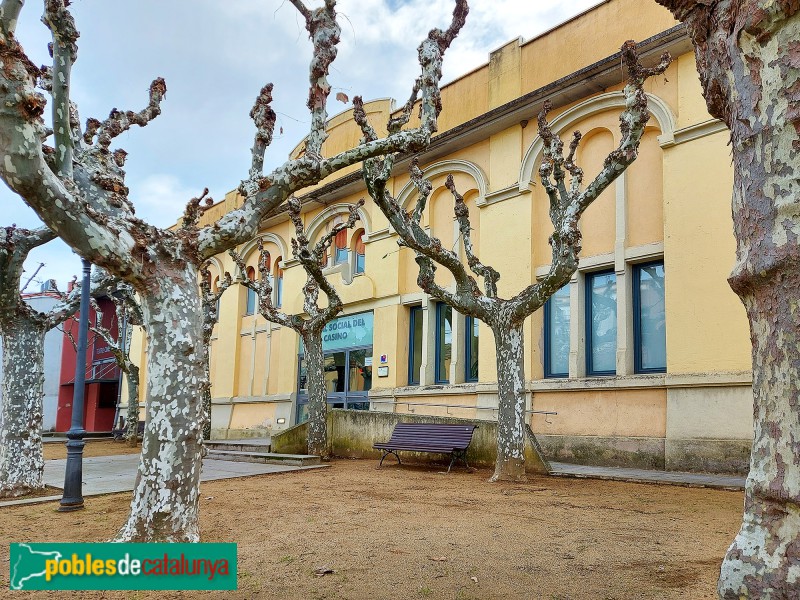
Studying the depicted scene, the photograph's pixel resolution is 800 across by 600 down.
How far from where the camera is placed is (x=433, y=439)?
12.0 m

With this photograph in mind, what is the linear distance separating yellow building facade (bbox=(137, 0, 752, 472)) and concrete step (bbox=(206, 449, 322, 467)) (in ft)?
13.3

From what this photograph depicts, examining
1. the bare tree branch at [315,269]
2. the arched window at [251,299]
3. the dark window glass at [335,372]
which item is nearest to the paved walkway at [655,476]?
the bare tree branch at [315,269]

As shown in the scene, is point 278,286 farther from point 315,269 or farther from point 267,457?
point 267,457

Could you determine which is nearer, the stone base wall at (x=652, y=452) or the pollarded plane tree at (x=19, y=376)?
the pollarded plane tree at (x=19, y=376)

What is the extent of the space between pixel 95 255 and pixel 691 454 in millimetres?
10166

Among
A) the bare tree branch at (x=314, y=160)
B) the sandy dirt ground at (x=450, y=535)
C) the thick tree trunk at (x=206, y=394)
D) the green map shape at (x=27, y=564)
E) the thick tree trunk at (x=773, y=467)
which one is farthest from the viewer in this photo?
the bare tree branch at (x=314, y=160)

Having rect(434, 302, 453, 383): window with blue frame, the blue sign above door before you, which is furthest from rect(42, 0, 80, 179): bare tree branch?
the blue sign above door

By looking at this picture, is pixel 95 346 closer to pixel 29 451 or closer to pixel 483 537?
pixel 29 451

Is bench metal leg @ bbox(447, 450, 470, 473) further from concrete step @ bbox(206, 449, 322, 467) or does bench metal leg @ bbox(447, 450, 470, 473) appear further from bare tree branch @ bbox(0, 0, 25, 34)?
bare tree branch @ bbox(0, 0, 25, 34)

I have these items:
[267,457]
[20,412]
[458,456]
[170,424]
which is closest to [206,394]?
[267,457]

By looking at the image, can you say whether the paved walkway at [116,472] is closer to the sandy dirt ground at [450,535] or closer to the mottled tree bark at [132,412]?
the sandy dirt ground at [450,535]

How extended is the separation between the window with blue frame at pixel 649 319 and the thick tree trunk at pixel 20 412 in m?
10.8

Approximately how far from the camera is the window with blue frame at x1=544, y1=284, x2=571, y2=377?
14.4 m

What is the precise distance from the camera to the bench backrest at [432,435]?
11.7 m
